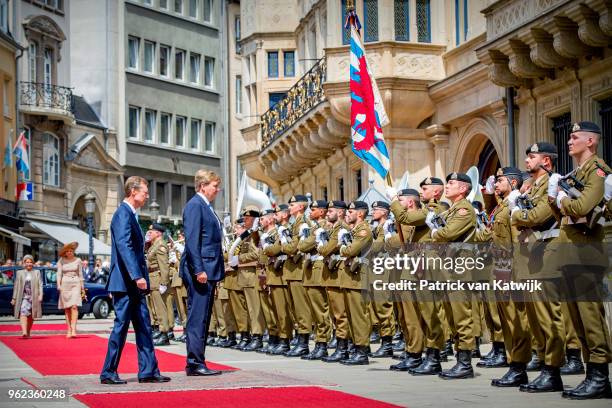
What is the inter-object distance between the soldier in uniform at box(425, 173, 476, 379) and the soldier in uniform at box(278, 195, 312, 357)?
4.27 m

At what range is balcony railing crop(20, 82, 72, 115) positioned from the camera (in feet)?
175

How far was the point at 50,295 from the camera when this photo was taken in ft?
116

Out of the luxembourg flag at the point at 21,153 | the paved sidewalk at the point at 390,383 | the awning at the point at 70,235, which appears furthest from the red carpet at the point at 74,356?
the awning at the point at 70,235

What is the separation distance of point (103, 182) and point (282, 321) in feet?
141

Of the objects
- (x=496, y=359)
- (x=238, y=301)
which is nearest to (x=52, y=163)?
(x=238, y=301)

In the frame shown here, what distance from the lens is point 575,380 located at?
12.6 metres

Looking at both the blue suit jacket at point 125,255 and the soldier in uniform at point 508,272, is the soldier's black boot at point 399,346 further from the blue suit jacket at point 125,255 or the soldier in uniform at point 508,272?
the blue suit jacket at point 125,255

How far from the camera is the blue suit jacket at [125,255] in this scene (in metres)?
12.3

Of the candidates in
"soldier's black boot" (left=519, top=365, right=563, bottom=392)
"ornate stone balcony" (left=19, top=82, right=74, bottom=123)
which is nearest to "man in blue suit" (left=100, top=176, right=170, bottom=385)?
"soldier's black boot" (left=519, top=365, right=563, bottom=392)

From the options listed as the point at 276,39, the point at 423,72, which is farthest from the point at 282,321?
the point at 276,39

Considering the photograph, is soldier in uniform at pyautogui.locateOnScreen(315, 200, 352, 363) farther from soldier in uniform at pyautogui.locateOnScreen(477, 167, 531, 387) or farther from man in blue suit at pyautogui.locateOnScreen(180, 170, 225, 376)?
man in blue suit at pyautogui.locateOnScreen(180, 170, 225, 376)

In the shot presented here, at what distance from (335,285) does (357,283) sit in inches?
20.5

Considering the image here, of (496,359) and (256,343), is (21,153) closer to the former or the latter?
(256,343)

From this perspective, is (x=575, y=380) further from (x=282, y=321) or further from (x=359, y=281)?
(x=282, y=321)
